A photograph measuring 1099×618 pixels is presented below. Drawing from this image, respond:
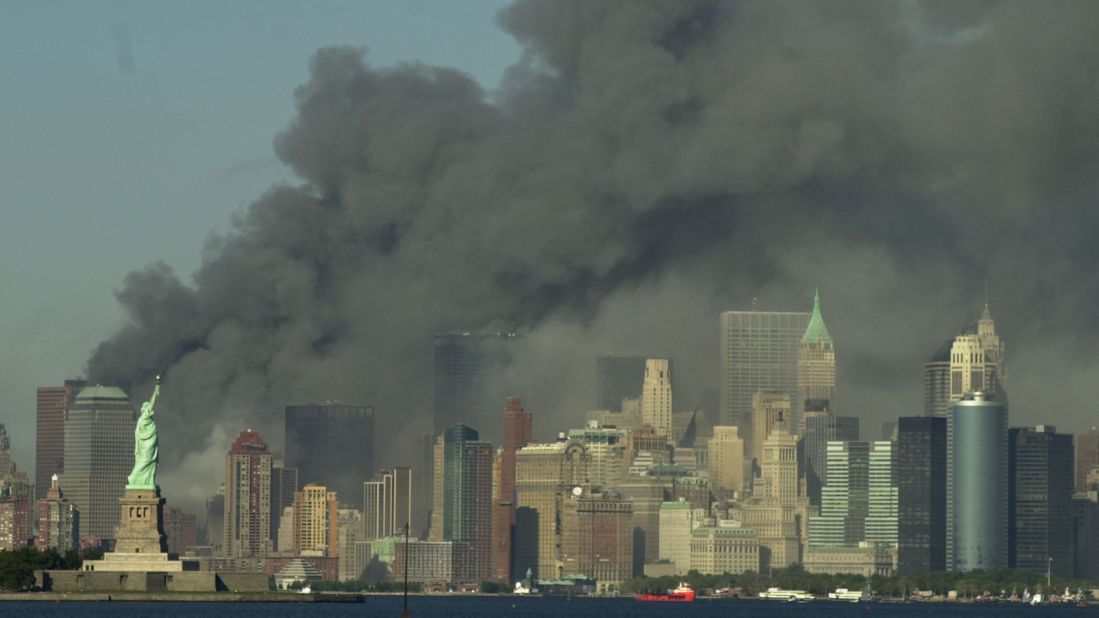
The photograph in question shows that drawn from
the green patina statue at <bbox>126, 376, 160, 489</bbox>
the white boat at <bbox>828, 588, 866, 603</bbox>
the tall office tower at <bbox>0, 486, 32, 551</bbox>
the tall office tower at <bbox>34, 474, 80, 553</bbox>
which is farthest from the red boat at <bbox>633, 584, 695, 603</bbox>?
the green patina statue at <bbox>126, 376, 160, 489</bbox>

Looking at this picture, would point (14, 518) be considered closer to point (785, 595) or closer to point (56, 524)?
point (56, 524)

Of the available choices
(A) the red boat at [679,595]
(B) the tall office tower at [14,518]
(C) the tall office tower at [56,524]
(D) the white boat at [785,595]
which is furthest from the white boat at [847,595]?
(B) the tall office tower at [14,518]

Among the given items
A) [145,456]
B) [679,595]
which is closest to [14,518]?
[679,595]

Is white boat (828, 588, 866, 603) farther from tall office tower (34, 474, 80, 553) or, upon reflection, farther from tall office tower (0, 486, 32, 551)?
tall office tower (0, 486, 32, 551)

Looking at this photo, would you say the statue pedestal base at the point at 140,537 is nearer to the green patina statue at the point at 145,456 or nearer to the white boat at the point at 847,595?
the green patina statue at the point at 145,456

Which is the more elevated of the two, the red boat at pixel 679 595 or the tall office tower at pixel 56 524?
the tall office tower at pixel 56 524
